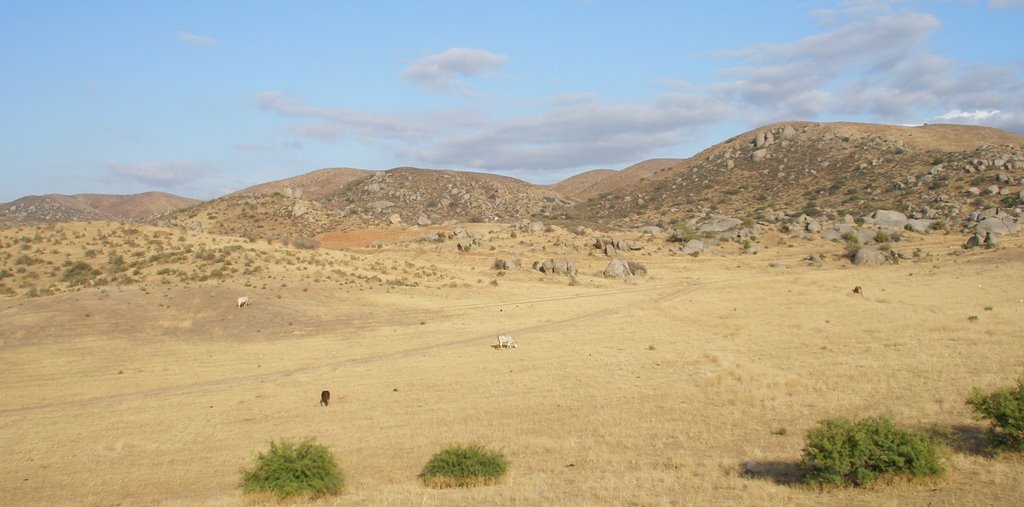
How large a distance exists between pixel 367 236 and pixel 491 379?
5514 centimetres

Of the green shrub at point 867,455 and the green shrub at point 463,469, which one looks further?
the green shrub at point 463,469

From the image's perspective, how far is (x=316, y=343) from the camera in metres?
30.6

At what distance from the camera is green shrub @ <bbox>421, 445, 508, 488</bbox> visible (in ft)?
39.7

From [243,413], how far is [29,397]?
7.94 m

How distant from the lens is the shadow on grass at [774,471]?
11.4 meters

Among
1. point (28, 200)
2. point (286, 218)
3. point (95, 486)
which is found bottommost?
point (95, 486)

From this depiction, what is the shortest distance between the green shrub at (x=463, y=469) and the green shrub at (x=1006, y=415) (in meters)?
8.52

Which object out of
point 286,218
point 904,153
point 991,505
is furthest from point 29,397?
point 904,153

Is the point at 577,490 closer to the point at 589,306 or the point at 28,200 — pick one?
the point at 589,306

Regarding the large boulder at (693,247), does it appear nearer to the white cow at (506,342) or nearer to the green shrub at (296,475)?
the white cow at (506,342)

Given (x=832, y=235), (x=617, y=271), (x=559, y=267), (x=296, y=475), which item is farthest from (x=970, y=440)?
(x=832, y=235)

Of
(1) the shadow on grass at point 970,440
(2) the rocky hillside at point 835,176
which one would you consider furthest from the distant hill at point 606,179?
(1) the shadow on grass at point 970,440

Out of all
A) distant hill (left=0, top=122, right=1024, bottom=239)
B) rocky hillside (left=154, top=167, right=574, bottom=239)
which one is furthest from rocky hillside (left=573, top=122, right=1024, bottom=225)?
rocky hillside (left=154, top=167, right=574, bottom=239)

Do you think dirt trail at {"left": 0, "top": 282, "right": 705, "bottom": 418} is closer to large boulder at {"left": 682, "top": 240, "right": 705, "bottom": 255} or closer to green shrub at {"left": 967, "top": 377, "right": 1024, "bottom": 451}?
large boulder at {"left": 682, "top": 240, "right": 705, "bottom": 255}
